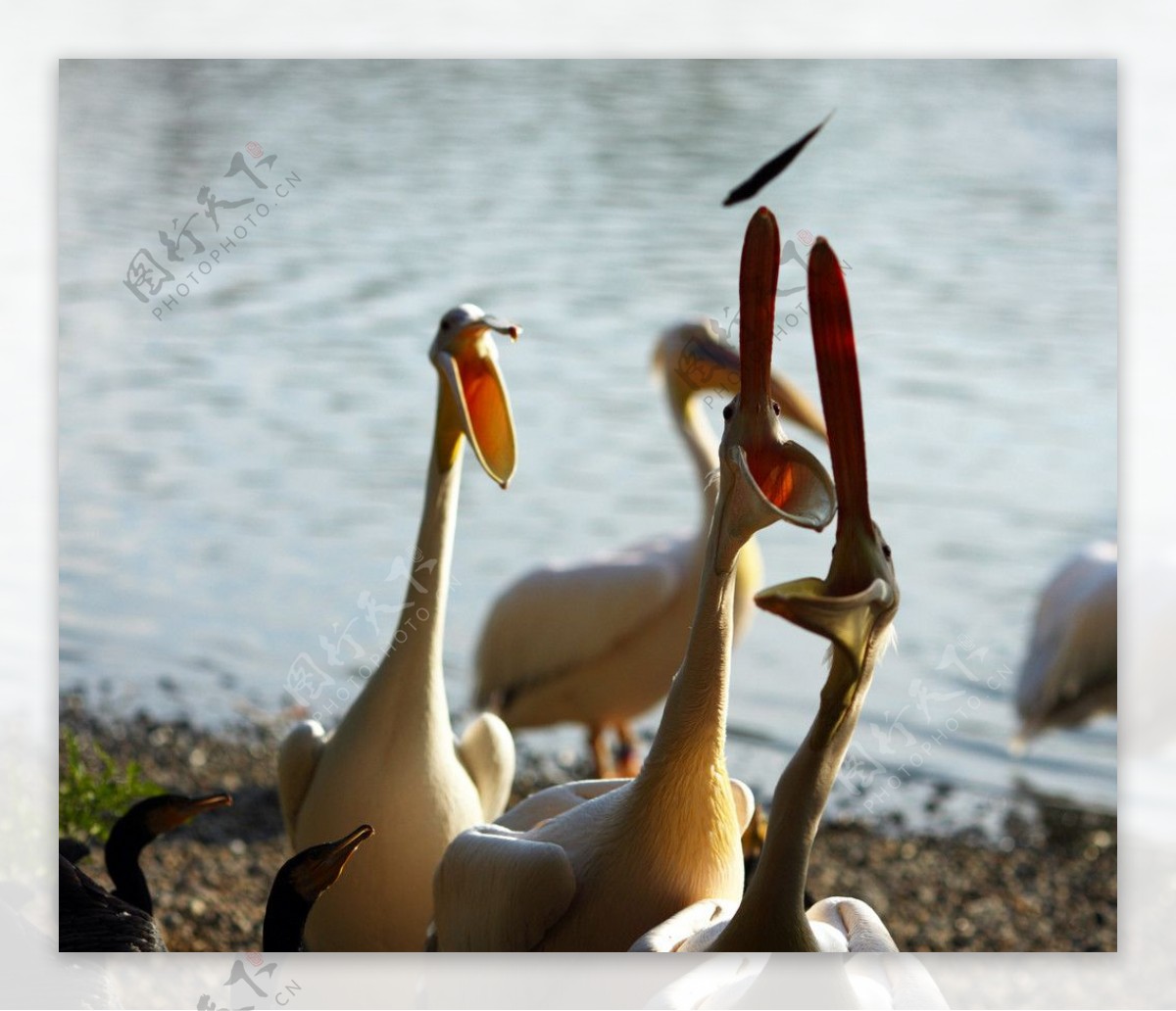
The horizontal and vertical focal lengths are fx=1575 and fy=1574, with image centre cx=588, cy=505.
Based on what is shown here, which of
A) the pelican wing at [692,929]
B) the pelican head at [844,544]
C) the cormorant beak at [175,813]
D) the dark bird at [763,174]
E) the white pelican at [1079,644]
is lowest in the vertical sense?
the pelican wing at [692,929]

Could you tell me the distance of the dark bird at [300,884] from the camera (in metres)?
1.47

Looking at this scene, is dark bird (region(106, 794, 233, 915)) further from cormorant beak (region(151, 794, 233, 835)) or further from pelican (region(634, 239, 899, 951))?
pelican (region(634, 239, 899, 951))

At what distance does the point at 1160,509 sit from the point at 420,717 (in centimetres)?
96

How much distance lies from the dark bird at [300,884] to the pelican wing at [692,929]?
11.7 inches

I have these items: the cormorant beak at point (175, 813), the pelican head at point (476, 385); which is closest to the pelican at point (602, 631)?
the pelican head at point (476, 385)

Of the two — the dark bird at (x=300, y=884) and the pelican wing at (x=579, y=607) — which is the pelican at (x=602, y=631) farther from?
the dark bird at (x=300, y=884)

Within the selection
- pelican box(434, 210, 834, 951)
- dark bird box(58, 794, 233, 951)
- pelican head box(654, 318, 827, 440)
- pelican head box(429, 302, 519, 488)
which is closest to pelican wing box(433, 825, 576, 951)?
pelican box(434, 210, 834, 951)

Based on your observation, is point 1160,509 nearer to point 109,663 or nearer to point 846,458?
point 846,458

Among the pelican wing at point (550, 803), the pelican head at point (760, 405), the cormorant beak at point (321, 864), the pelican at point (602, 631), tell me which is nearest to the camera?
the pelican head at point (760, 405)

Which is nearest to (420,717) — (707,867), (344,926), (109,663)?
(344,926)

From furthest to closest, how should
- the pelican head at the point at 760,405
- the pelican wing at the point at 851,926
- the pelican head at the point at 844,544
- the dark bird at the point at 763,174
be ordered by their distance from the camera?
1. the dark bird at the point at 763,174
2. the pelican wing at the point at 851,926
3. the pelican head at the point at 760,405
4. the pelican head at the point at 844,544

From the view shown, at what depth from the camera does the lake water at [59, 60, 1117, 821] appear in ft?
6.56

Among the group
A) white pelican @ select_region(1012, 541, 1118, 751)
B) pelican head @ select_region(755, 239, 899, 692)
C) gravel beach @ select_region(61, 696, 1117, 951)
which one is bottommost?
gravel beach @ select_region(61, 696, 1117, 951)

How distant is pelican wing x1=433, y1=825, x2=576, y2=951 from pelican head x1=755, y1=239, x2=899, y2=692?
0.35 metres
